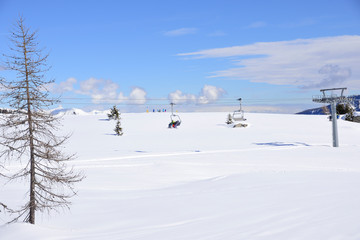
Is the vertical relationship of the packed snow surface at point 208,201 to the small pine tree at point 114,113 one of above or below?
below

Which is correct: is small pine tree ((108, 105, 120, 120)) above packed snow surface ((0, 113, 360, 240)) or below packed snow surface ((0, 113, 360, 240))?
above

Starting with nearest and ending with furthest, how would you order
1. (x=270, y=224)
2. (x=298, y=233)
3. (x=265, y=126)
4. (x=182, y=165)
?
(x=298, y=233) → (x=270, y=224) → (x=182, y=165) → (x=265, y=126)

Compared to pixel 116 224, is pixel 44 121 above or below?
above

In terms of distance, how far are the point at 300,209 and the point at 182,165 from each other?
678 inches

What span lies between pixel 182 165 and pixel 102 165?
6817 mm

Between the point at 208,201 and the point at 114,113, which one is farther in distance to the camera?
the point at 114,113

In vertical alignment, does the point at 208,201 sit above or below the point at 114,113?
below

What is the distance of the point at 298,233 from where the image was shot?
9742mm

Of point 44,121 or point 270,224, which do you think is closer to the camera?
point 270,224

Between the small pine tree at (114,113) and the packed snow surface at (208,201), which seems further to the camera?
the small pine tree at (114,113)

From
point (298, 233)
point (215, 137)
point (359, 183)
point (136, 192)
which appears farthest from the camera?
point (215, 137)

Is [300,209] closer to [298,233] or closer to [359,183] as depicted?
[298,233]

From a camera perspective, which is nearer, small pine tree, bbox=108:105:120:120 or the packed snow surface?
the packed snow surface

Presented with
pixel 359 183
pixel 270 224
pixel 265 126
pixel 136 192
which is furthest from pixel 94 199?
pixel 265 126
